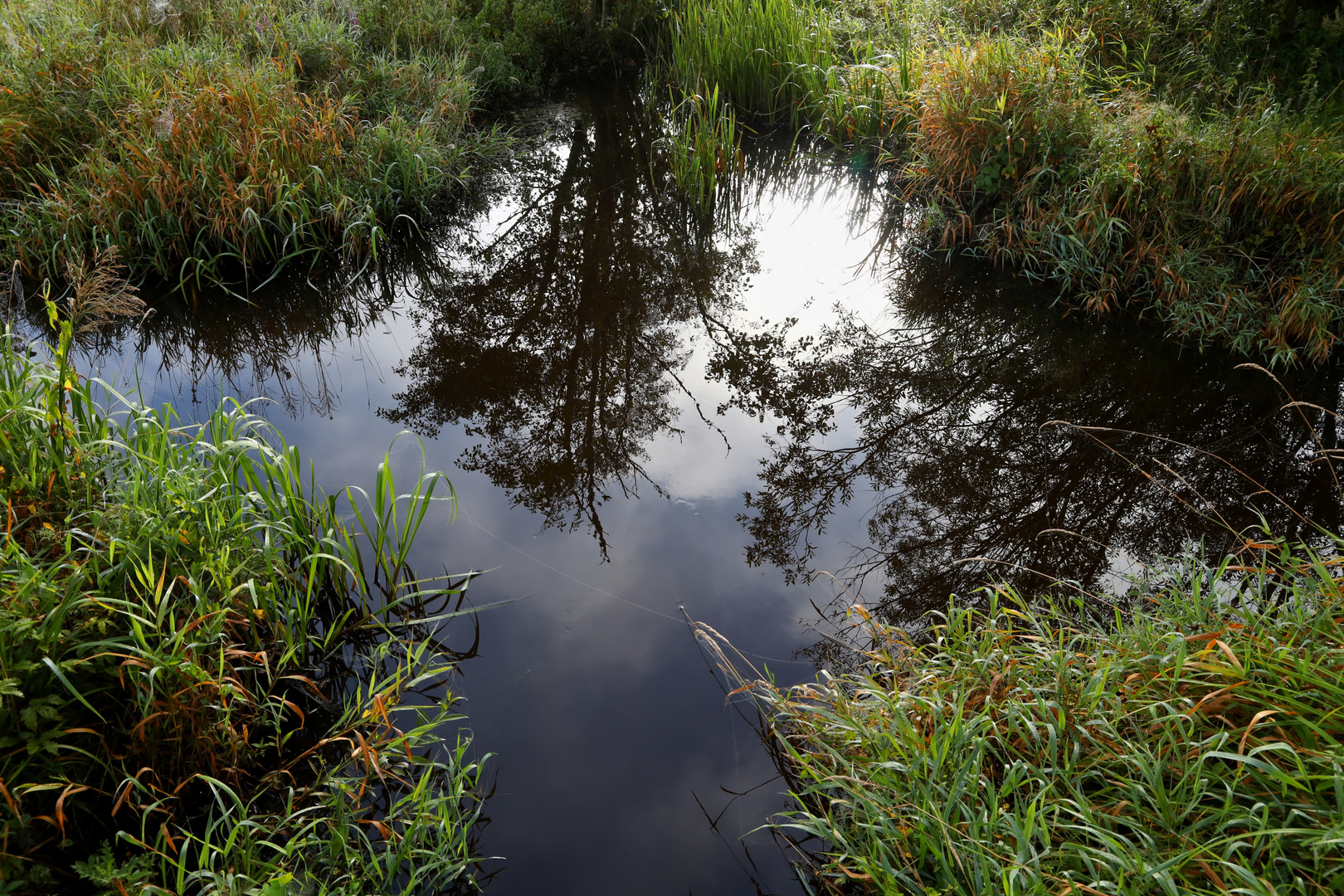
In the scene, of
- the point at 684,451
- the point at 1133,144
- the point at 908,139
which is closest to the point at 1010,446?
the point at 684,451

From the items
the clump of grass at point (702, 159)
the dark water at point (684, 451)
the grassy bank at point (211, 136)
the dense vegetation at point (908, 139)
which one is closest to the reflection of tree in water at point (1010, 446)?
the dark water at point (684, 451)

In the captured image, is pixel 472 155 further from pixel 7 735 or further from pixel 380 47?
pixel 7 735

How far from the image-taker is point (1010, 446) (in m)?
3.70

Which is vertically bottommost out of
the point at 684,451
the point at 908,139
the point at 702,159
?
the point at 684,451

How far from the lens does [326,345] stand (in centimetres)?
444

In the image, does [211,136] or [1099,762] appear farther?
[211,136]

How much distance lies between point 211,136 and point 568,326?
2.77 meters

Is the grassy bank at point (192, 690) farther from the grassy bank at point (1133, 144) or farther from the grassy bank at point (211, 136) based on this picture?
the grassy bank at point (1133, 144)

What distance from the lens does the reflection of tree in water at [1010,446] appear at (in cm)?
313

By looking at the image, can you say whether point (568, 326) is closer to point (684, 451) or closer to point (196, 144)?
point (684, 451)

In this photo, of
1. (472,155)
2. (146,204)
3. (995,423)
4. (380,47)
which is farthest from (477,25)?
(995,423)

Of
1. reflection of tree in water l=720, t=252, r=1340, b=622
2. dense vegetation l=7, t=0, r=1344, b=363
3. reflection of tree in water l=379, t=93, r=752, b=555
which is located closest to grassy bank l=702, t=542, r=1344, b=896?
reflection of tree in water l=720, t=252, r=1340, b=622

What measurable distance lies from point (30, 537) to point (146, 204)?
3443mm

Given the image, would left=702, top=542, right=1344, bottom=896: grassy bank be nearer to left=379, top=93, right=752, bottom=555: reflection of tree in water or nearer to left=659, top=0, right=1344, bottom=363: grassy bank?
left=379, top=93, right=752, bottom=555: reflection of tree in water
